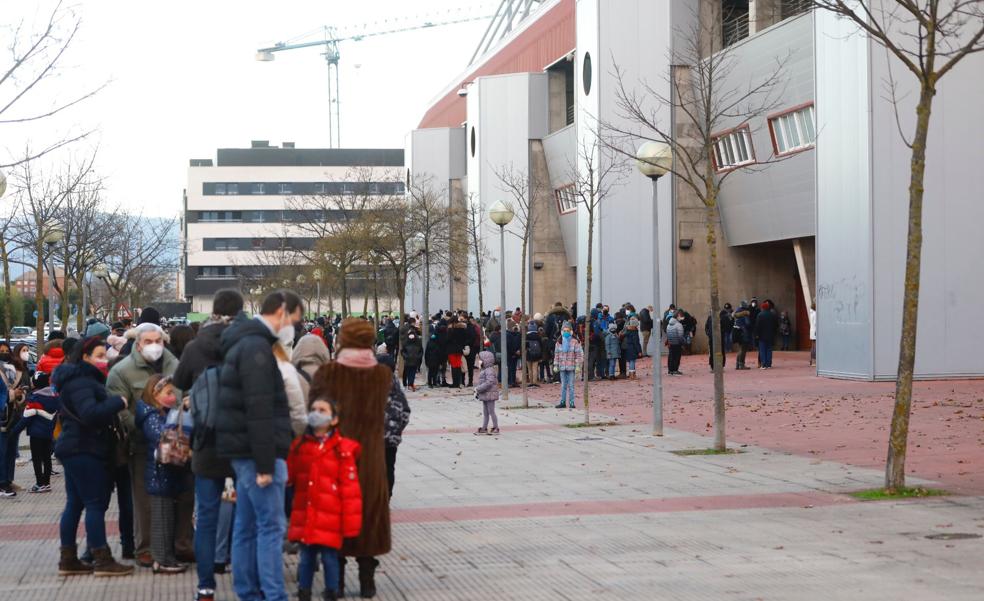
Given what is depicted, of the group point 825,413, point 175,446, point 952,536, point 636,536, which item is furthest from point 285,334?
point 825,413

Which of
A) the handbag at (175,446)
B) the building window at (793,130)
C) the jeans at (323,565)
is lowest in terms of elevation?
the jeans at (323,565)

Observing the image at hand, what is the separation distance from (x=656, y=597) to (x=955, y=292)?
2072 cm

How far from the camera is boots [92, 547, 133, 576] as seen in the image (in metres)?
8.21

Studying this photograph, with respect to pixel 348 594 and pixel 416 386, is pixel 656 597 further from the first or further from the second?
pixel 416 386

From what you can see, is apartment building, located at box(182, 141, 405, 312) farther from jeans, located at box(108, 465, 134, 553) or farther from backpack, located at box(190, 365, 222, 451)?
backpack, located at box(190, 365, 222, 451)

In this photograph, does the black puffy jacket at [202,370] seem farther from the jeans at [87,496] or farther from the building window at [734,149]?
the building window at [734,149]

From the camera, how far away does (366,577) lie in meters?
7.44

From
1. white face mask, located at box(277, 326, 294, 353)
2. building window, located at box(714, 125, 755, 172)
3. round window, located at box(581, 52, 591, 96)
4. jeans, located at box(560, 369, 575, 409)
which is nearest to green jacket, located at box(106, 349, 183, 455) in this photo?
white face mask, located at box(277, 326, 294, 353)

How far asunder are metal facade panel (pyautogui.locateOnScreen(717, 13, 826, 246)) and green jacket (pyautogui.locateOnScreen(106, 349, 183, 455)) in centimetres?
2761

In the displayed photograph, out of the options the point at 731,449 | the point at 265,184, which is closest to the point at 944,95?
the point at 731,449

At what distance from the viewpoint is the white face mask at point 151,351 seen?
8.47m

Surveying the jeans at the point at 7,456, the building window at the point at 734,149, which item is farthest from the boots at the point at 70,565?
the building window at the point at 734,149

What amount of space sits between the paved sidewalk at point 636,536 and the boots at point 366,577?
0.46ft

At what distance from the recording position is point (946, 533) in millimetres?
9227
